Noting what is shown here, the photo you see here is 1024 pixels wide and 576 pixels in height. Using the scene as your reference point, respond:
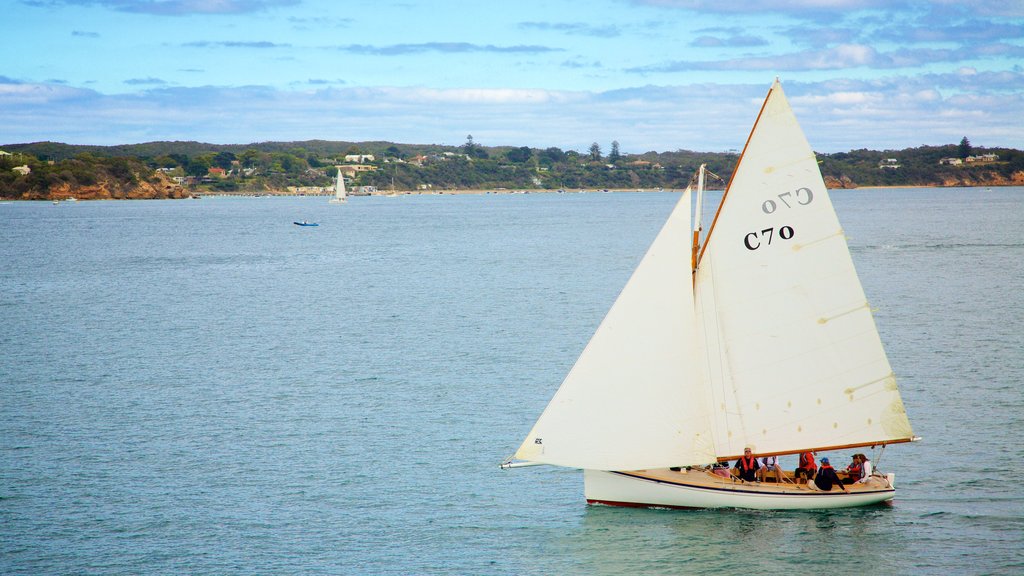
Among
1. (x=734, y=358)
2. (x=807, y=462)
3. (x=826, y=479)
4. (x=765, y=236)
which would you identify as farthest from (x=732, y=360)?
(x=826, y=479)

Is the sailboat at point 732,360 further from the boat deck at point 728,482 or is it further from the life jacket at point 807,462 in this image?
the life jacket at point 807,462

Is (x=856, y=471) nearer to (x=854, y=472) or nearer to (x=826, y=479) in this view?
(x=854, y=472)

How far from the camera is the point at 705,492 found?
3014 cm

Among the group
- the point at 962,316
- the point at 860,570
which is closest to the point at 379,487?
the point at 860,570

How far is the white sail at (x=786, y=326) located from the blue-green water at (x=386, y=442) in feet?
10.7

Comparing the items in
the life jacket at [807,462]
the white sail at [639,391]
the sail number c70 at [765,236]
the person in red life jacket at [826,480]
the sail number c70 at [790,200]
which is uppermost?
the sail number c70 at [790,200]

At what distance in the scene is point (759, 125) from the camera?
27453 millimetres

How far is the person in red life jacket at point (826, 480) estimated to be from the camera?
3033 centimetres

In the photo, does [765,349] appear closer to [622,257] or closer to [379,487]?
[379,487]

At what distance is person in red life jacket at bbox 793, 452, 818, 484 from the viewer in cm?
3070

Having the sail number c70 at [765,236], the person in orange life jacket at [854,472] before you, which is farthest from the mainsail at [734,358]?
the person in orange life jacket at [854,472]

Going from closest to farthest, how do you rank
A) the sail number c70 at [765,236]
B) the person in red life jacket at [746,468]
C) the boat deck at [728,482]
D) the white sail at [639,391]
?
the sail number c70 at [765,236] → the white sail at [639,391] → the person in red life jacket at [746,468] → the boat deck at [728,482]

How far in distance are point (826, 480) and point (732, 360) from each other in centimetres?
481

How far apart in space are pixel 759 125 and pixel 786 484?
35.8 feet
